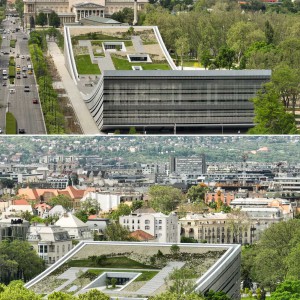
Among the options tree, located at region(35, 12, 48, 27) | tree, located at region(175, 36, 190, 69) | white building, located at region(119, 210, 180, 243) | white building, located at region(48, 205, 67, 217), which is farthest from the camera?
tree, located at region(35, 12, 48, 27)

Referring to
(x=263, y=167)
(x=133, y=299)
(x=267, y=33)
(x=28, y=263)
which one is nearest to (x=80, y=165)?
(x=263, y=167)

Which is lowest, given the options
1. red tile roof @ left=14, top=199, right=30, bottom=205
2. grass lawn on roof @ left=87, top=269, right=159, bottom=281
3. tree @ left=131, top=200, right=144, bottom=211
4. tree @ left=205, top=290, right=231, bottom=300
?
tree @ left=131, top=200, right=144, bottom=211

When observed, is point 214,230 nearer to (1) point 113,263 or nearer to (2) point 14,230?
(2) point 14,230

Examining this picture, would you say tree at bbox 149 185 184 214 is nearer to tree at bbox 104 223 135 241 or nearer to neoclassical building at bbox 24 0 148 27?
tree at bbox 104 223 135 241

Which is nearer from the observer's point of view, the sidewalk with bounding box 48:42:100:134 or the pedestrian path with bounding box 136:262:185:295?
the pedestrian path with bounding box 136:262:185:295

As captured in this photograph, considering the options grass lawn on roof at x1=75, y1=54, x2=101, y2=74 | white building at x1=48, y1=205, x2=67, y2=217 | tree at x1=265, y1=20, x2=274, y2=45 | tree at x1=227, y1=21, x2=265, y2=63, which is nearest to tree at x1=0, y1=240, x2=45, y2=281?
white building at x1=48, y1=205, x2=67, y2=217

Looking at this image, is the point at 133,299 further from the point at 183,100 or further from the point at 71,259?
the point at 183,100

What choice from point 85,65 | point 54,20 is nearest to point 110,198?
point 85,65

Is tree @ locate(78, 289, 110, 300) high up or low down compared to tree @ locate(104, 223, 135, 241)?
up
